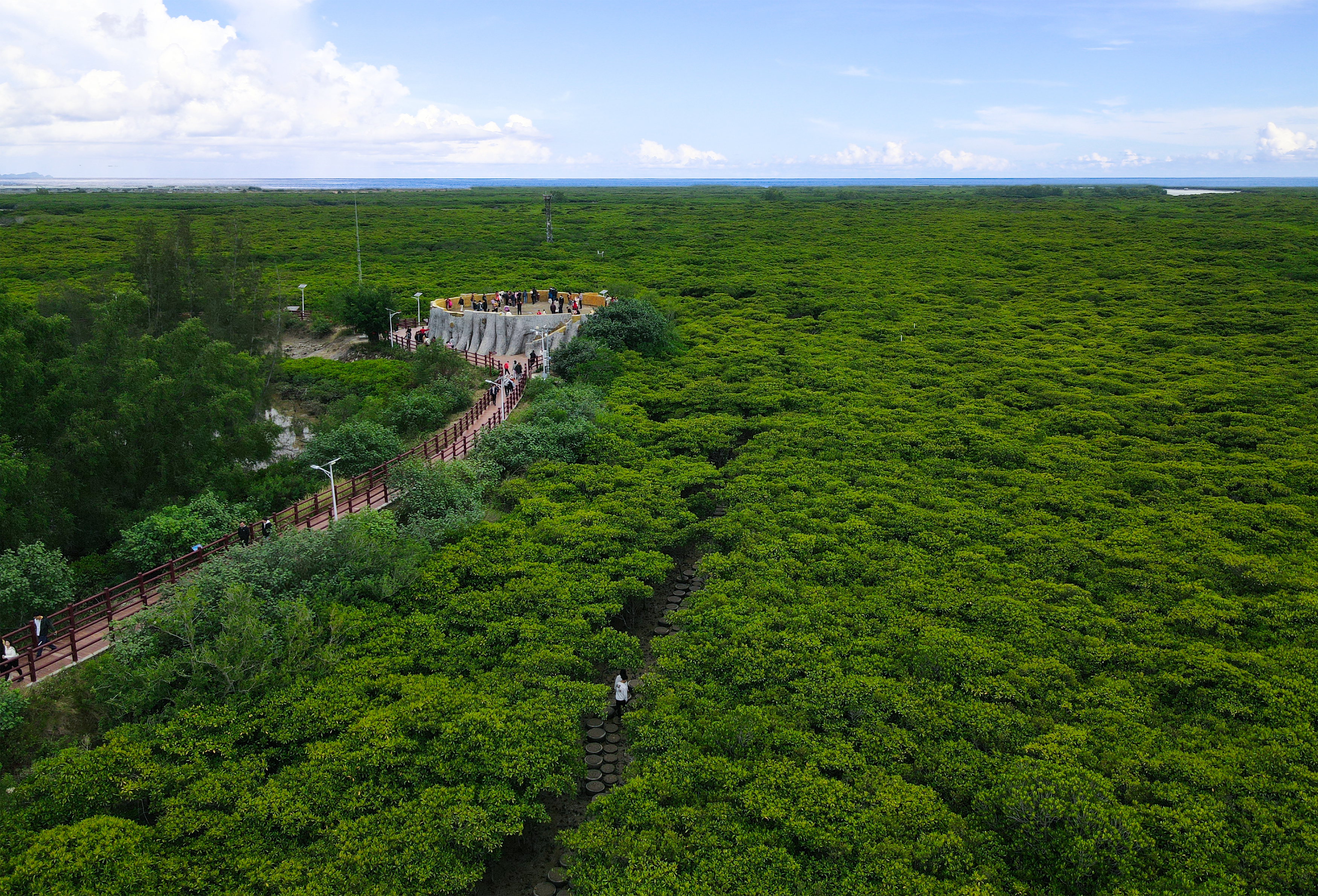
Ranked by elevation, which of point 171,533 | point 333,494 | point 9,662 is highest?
point 333,494

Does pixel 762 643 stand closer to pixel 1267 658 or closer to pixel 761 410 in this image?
pixel 1267 658

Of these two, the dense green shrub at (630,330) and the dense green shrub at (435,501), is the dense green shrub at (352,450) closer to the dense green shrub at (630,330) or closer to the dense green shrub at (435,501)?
the dense green shrub at (435,501)

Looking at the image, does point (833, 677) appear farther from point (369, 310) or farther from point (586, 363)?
point (369, 310)

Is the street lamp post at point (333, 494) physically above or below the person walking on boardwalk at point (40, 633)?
above

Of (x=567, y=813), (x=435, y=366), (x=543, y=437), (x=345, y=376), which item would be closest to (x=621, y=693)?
(x=567, y=813)

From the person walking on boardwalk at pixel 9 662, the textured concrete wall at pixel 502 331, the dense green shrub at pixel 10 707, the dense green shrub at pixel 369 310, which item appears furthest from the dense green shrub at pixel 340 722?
the dense green shrub at pixel 369 310

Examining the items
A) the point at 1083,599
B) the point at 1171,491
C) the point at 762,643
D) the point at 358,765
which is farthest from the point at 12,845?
the point at 1171,491
